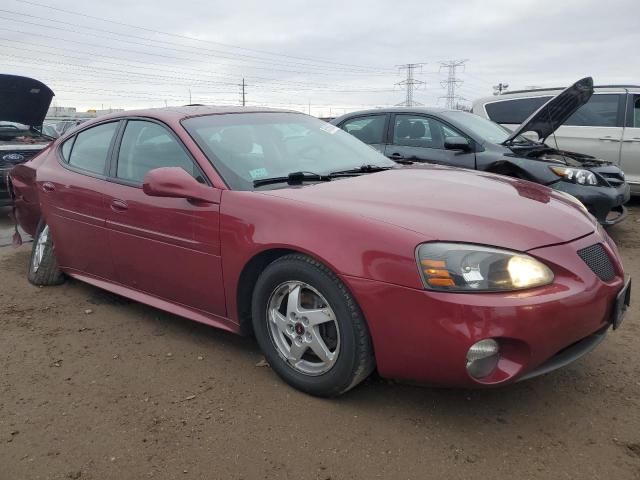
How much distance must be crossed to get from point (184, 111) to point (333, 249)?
1.71m

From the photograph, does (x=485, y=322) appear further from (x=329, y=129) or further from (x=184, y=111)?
(x=184, y=111)

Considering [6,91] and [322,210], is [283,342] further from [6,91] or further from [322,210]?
[6,91]

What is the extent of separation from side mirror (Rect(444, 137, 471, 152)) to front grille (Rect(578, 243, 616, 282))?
11.4ft

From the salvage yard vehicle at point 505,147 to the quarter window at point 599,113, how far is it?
187 cm

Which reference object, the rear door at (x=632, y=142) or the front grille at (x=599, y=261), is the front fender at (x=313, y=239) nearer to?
the front grille at (x=599, y=261)

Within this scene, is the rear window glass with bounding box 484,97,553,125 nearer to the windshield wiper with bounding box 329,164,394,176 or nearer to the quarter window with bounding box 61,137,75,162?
the windshield wiper with bounding box 329,164,394,176

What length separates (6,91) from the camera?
282 inches

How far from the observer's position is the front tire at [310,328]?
251 centimetres

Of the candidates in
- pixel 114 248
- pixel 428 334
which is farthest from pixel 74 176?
pixel 428 334

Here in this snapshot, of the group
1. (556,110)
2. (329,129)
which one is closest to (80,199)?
(329,129)

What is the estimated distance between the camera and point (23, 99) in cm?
741

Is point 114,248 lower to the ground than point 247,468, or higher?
higher

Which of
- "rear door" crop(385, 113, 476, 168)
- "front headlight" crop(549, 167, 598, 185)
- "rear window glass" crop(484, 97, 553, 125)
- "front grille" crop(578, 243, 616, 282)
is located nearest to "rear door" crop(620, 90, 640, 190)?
"rear window glass" crop(484, 97, 553, 125)

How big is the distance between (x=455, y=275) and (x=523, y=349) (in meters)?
0.40
